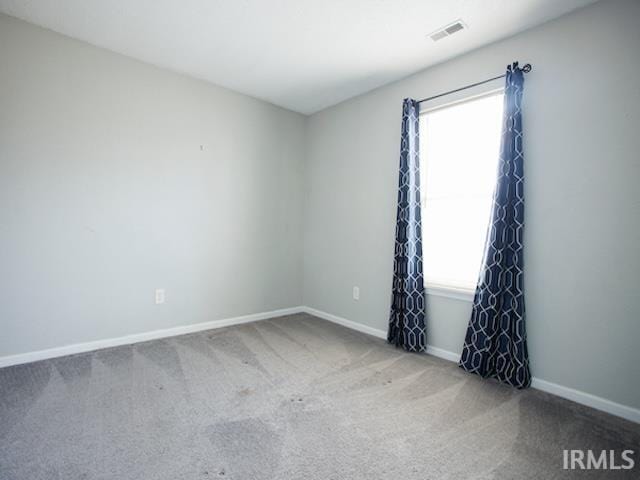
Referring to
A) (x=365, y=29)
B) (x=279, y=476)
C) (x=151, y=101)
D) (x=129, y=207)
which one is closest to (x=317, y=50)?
(x=365, y=29)

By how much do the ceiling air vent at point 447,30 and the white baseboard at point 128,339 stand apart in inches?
122

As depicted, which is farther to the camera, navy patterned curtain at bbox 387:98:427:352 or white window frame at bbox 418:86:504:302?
navy patterned curtain at bbox 387:98:427:352

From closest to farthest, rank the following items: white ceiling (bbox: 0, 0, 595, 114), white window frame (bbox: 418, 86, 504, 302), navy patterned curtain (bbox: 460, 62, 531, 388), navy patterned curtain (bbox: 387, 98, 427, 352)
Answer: white ceiling (bbox: 0, 0, 595, 114) → navy patterned curtain (bbox: 460, 62, 531, 388) → white window frame (bbox: 418, 86, 504, 302) → navy patterned curtain (bbox: 387, 98, 427, 352)

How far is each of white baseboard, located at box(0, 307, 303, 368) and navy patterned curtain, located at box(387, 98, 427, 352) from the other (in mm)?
1616

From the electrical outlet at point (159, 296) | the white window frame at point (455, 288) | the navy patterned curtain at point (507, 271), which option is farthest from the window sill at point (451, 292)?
the electrical outlet at point (159, 296)

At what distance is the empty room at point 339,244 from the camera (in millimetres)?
1626

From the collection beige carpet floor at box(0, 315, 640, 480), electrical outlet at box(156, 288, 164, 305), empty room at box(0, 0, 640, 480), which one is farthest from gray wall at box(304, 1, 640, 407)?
electrical outlet at box(156, 288, 164, 305)

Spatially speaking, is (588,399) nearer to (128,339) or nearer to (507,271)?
(507,271)

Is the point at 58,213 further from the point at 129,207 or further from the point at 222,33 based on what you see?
the point at 222,33

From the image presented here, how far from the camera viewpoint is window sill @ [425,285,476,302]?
8.24ft

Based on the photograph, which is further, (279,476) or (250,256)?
(250,256)

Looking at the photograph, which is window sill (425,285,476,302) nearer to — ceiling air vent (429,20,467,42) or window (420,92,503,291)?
window (420,92,503,291)

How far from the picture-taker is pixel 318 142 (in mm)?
3863

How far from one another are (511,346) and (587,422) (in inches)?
20.8
